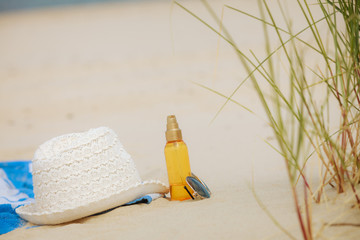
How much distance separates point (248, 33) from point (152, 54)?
2.82 metres

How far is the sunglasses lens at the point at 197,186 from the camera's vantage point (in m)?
2.13

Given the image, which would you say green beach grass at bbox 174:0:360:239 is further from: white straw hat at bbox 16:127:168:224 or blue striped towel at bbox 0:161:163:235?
blue striped towel at bbox 0:161:163:235

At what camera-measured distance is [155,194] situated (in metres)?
2.37

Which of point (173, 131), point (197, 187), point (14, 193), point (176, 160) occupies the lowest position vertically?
point (14, 193)

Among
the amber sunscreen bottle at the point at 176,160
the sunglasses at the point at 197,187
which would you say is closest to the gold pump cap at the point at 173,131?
the amber sunscreen bottle at the point at 176,160

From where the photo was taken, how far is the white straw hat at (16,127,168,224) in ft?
7.14

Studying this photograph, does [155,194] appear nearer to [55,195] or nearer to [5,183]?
[55,195]

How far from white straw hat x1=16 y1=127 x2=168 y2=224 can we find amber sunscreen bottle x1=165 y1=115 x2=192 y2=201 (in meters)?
0.14

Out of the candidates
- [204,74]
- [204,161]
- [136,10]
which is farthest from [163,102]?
[136,10]

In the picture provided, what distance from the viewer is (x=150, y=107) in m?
6.73

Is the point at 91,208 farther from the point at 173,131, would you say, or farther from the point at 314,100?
the point at 314,100

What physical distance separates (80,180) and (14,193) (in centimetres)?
105

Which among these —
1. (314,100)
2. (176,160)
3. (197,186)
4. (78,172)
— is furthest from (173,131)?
(314,100)

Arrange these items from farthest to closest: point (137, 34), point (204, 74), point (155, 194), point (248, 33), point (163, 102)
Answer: point (137, 34)
point (248, 33)
point (204, 74)
point (163, 102)
point (155, 194)
